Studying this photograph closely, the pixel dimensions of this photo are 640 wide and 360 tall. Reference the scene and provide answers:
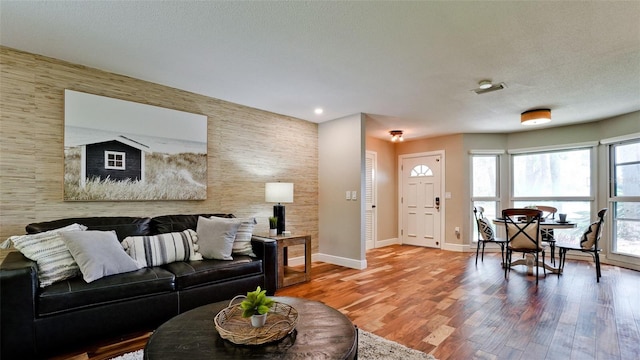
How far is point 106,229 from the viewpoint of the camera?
2834 mm

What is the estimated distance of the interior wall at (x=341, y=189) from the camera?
471cm

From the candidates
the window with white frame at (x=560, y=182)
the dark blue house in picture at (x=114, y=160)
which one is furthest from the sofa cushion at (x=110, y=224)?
Result: the window with white frame at (x=560, y=182)

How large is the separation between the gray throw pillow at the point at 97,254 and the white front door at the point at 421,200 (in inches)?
224

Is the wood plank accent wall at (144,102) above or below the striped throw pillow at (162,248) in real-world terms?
above

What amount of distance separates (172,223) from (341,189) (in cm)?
255

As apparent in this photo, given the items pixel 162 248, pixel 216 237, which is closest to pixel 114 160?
pixel 162 248

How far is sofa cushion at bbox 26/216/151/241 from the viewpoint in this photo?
260 centimetres

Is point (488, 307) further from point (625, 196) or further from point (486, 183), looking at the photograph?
point (486, 183)

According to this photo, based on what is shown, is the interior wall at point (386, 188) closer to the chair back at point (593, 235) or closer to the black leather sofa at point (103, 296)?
the chair back at point (593, 235)

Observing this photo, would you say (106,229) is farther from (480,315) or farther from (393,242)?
(393,242)

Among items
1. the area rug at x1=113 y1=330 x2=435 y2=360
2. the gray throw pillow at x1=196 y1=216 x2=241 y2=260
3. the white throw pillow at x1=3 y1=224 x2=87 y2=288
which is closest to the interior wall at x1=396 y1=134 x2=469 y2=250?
the area rug at x1=113 y1=330 x2=435 y2=360

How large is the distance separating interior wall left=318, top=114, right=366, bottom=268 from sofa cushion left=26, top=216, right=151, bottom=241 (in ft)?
8.98

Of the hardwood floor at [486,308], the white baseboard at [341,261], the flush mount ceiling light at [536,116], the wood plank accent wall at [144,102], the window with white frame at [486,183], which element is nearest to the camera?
the hardwood floor at [486,308]

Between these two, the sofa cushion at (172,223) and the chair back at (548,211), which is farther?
the chair back at (548,211)
